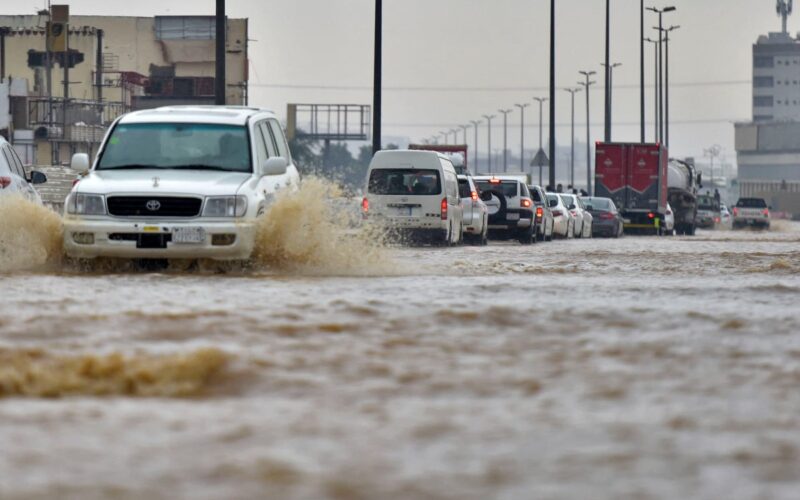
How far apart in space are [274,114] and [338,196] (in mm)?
1699

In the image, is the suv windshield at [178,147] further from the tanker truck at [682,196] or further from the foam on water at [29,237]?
the tanker truck at [682,196]

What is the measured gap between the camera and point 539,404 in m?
8.05

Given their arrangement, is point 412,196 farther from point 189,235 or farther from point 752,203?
point 752,203

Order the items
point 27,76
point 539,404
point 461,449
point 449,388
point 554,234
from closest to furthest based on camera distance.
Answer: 1. point 461,449
2. point 539,404
3. point 449,388
4. point 554,234
5. point 27,76

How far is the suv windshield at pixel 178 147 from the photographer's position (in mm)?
18938

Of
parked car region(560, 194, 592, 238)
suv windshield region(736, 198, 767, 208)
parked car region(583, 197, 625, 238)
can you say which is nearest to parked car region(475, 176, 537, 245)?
parked car region(560, 194, 592, 238)

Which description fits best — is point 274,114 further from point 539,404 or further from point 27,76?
point 27,76

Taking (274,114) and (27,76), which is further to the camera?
(27,76)

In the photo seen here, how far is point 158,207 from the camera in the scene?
17844mm

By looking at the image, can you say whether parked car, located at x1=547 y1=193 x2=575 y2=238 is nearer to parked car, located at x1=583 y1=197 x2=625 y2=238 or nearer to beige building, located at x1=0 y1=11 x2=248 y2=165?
parked car, located at x1=583 y1=197 x2=625 y2=238

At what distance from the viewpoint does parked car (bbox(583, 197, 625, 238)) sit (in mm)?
52906

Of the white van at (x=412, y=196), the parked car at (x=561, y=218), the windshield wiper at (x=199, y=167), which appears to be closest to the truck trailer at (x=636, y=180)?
the parked car at (x=561, y=218)

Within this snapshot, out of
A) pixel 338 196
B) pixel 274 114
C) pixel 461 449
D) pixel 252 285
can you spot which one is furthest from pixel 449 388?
pixel 274 114

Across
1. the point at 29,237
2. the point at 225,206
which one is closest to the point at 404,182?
the point at 29,237
